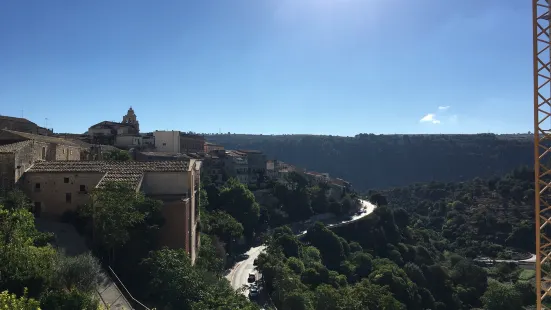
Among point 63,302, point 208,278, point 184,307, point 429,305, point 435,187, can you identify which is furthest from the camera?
point 435,187

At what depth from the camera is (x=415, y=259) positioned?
222 ft

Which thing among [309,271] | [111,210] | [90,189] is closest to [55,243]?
[111,210]

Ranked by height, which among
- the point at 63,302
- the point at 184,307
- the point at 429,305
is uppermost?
the point at 63,302

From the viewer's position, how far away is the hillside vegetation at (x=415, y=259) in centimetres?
3719

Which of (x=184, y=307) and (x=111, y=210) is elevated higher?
(x=111, y=210)

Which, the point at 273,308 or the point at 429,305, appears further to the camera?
the point at 429,305

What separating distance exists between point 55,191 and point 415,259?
5732cm

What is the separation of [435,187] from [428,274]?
85932 millimetres

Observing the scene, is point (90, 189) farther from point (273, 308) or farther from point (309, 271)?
point (309, 271)

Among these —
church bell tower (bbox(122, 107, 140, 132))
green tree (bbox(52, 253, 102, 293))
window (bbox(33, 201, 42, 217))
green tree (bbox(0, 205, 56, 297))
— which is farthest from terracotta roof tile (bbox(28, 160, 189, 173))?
church bell tower (bbox(122, 107, 140, 132))

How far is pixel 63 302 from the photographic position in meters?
15.2

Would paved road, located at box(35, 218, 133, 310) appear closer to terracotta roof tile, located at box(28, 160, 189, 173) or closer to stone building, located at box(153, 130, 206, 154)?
terracotta roof tile, located at box(28, 160, 189, 173)

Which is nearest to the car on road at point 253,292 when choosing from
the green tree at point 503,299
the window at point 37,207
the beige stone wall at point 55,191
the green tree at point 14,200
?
the beige stone wall at point 55,191

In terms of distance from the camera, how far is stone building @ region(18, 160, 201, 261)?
24516 mm
